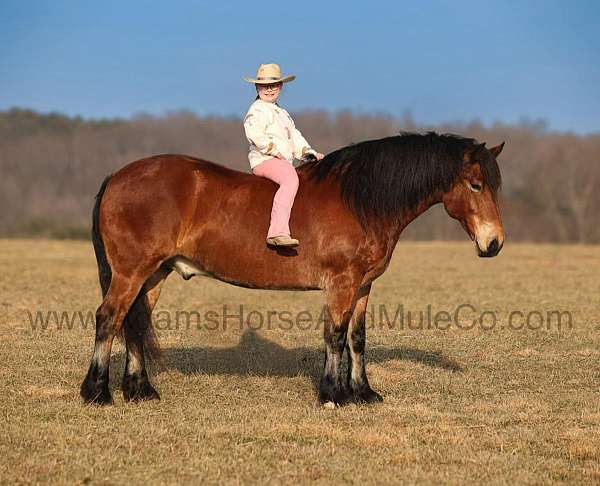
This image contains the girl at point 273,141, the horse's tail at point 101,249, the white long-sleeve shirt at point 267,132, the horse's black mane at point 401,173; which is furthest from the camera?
the horse's tail at point 101,249

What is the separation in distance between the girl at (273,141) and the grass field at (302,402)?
1.72m

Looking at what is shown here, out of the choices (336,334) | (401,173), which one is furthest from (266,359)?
(401,173)

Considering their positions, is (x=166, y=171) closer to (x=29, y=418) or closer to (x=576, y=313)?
(x=29, y=418)

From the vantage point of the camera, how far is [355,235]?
7.04 meters

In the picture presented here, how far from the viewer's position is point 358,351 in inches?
296

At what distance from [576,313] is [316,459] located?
372 inches

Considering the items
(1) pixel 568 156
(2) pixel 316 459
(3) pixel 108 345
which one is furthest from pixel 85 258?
(1) pixel 568 156

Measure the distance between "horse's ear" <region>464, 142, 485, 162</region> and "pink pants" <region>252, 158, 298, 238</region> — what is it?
1.51 metres

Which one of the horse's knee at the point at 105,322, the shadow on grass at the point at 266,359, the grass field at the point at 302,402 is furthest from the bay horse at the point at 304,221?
the shadow on grass at the point at 266,359

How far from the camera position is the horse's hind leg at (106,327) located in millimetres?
7020

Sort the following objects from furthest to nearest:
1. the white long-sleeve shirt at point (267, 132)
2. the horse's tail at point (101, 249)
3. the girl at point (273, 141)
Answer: the horse's tail at point (101, 249), the white long-sleeve shirt at point (267, 132), the girl at point (273, 141)

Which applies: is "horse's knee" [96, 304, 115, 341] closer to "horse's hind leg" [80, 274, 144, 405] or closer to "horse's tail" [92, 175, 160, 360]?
"horse's hind leg" [80, 274, 144, 405]

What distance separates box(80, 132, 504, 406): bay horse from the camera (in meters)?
7.02

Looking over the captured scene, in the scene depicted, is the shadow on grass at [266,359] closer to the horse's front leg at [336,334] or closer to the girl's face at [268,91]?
the horse's front leg at [336,334]
